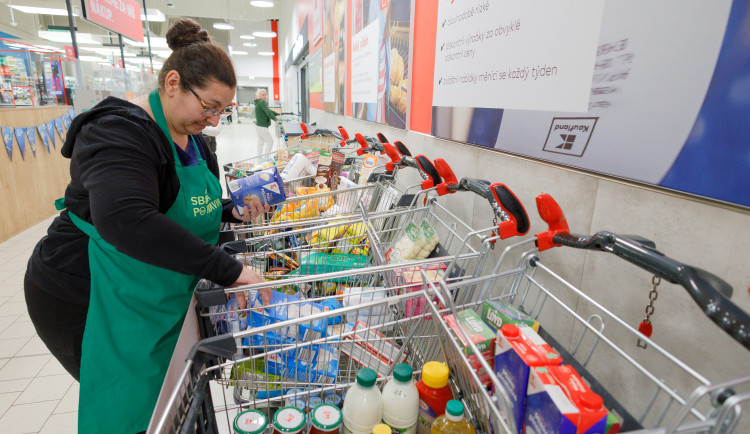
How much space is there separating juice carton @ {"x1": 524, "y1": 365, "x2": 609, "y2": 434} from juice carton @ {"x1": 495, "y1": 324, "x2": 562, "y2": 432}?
0.05 feet

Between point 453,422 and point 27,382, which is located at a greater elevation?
point 453,422

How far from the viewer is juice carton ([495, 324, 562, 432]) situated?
80cm

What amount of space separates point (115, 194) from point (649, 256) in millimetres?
1274

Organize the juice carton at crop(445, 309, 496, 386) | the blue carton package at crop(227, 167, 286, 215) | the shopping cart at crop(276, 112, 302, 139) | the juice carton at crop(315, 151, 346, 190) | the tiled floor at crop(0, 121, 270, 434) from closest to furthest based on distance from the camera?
the juice carton at crop(445, 309, 496, 386) → the blue carton package at crop(227, 167, 286, 215) → the tiled floor at crop(0, 121, 270, 434) → the juice carton at crop(315, 151, 346, 190) → the shopping cart at crop(276, 112, 302, 139)

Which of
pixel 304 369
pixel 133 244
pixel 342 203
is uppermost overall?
pixel 133 244

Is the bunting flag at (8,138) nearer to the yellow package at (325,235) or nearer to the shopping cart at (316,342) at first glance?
the yellow package at (325,235)

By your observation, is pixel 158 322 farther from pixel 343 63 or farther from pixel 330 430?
pixel 343 63

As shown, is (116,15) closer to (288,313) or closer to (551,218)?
(288,313)

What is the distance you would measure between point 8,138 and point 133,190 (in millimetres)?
5380

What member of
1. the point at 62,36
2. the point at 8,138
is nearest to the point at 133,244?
the point at 8,138

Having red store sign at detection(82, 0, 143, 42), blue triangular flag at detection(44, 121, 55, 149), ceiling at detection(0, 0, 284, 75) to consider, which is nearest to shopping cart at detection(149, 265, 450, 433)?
red store sign at detection(82, 0, 143, 42)

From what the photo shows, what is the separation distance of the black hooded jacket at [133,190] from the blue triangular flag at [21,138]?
5145 mm

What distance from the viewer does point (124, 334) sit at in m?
1.39

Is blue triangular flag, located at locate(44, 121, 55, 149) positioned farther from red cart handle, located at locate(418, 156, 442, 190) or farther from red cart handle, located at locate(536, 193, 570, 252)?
red cart handle, located at locate(536, 193, 570, 252)
